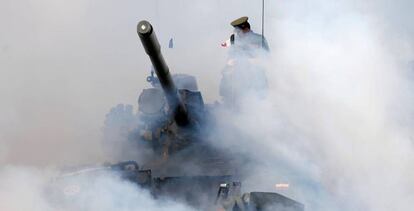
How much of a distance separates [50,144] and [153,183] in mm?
5071

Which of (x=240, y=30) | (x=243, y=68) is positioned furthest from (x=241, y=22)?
(x=243, y=68)

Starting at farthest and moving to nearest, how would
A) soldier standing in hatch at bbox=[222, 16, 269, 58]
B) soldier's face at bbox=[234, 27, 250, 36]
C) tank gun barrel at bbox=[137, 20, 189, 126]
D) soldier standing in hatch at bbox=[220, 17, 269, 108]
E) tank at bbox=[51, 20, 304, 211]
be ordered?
soldier's face at bbox=[234, 27, 250, 36] < soldier standing in hatch at bbox=[222, 16, 269, 58] < soldier standing in hatch at bbox=[220, 17, 269, 108] < tank gun barrel at bbox=[137, 20, 189, 126] < tank at bbox=[51, 20, 304, 211]

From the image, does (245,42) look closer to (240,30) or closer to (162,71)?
(240,30)

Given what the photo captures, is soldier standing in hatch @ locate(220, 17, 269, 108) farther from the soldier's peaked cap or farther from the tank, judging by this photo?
the tank

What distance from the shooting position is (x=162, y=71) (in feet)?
38.8

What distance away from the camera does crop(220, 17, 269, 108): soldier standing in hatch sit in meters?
13.4

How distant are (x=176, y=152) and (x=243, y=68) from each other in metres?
1.91

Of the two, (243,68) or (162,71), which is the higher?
(243,68)

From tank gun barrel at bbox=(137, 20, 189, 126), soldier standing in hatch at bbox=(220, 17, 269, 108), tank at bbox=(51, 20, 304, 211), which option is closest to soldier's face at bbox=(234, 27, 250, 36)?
soldier standing in hatch at bbox=(220, 17, 269, 108)

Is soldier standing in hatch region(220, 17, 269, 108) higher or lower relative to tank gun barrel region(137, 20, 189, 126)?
higher

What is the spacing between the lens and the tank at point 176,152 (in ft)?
35.4

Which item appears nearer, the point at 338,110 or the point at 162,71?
the point at 162,71

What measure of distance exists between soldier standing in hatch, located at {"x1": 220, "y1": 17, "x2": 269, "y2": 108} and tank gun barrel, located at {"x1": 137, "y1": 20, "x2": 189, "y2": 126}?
3.78 feet

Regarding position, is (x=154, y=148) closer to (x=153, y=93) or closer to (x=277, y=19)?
(x=153, y=93)
